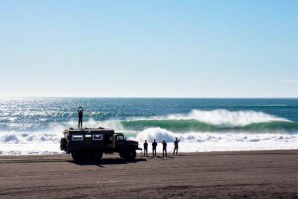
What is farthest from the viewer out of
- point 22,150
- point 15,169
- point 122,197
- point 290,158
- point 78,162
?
point 22,150

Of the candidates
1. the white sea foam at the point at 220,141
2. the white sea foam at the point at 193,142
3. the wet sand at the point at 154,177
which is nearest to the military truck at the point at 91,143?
the wet sand at the point at 154,177

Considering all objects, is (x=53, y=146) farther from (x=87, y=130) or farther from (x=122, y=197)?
(x=122, y=197)

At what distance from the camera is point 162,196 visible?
66.7 feet

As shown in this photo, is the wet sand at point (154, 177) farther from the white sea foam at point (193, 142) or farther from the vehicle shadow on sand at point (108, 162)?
the white sea foam at point (193, 142)

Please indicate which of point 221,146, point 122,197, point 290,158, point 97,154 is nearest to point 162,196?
point 122,197

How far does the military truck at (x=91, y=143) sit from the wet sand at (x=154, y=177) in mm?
735

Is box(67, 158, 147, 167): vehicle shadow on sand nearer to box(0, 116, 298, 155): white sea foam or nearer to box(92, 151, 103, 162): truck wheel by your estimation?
box(92, 151, 103, 162): truck wheel

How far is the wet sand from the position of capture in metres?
21.1

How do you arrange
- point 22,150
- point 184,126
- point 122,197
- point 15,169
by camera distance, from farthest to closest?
point 184,126
point 22,150
point 15,169
point 122,197

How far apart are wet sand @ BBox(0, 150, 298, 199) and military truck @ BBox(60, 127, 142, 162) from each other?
0.74 metres

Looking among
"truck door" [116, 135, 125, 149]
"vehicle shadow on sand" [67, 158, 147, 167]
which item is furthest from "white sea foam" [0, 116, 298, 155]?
"truck door" [116, 135, 125, 149]

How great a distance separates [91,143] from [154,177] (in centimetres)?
859

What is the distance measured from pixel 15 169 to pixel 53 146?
18348 mm

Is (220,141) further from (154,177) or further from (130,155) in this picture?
(154,177)
